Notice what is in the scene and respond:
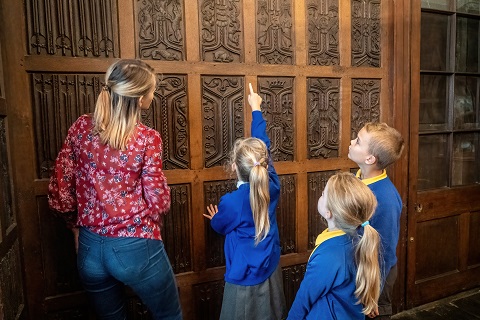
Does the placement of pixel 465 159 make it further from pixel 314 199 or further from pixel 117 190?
pixel 117 190

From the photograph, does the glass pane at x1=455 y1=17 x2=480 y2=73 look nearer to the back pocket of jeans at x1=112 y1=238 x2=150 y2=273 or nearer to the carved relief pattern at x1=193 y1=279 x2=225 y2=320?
the carved relief pattern at x1=193 y1=279 x2=225 y2=320

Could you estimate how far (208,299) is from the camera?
220 cm

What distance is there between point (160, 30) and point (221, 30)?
34cm

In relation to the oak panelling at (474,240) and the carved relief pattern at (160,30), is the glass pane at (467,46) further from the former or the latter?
the carved relief pattern at (160,30)

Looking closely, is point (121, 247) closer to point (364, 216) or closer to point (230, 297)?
point (230, 297)

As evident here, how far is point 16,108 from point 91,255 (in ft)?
2.49

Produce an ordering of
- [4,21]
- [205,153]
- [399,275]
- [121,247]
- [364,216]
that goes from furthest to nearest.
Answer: [399,275] → [205,153] → [4,21] → [121,247] → [364,216]

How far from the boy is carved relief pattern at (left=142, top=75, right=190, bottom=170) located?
0.87m

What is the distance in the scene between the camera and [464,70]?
2832 mm

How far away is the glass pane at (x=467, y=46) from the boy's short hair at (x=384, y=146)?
1469mm

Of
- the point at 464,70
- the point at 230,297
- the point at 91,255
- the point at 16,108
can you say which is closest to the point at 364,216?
the point at 230,297

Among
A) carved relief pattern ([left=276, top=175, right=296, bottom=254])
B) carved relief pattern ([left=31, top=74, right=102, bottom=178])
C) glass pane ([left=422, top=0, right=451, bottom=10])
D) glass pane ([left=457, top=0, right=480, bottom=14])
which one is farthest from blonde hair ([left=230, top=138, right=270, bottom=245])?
glass pane ([left=457, top=0, right=480, bottom=14])

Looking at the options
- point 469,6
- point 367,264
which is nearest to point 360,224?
point 367,264

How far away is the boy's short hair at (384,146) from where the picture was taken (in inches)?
68.0
